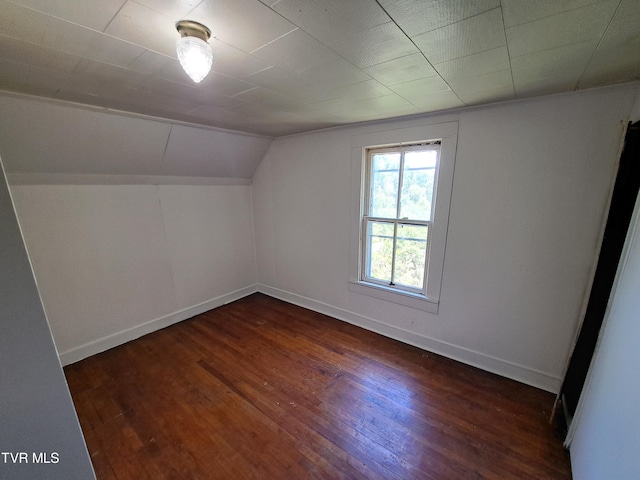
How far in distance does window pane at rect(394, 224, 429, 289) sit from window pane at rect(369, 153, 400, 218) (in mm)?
246

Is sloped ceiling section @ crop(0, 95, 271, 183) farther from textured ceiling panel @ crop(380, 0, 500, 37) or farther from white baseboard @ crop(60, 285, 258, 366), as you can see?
textured ceiling panel @ crop(380, 0, 500, 37)

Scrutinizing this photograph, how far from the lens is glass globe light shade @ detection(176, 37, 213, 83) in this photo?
991mm

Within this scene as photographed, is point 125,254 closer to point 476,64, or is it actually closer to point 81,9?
point 81,9

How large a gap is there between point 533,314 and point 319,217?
2222 mm

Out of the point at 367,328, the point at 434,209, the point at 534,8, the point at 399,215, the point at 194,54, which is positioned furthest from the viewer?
the point at 367,328

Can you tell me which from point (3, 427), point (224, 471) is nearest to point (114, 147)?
point (3, 427)

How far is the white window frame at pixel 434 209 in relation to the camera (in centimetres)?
221

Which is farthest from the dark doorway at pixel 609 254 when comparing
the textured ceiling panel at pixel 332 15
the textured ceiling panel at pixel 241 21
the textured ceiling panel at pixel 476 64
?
the textured ceiling panel at pixel 241 21

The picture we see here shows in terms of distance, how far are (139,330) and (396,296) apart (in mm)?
2860

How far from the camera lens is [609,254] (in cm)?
152

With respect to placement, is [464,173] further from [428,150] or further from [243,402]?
[243,402]

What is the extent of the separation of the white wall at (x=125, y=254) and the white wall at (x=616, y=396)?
3.60 metres

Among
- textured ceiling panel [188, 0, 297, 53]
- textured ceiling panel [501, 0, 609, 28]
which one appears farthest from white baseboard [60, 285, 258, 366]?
textured ceiling panel [501, 0, 609, 28]

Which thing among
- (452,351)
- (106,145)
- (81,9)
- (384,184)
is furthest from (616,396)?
(106,145)
